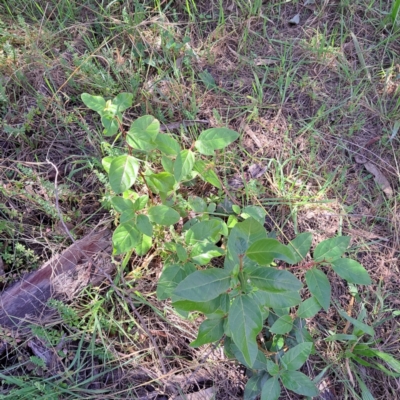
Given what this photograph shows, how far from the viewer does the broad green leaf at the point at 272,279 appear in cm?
118

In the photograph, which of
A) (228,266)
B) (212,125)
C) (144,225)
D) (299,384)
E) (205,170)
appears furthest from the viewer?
(212,125)

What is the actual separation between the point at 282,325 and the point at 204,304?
435 millimetres

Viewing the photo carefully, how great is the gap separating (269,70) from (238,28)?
37cm

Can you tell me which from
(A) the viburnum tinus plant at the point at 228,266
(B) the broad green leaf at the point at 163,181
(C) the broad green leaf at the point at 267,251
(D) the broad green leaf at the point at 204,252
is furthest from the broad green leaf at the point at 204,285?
(B) the broad green leaf at the point at 163,181

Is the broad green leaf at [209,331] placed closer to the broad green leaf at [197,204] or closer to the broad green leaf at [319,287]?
the broad green leaf at [319,287]

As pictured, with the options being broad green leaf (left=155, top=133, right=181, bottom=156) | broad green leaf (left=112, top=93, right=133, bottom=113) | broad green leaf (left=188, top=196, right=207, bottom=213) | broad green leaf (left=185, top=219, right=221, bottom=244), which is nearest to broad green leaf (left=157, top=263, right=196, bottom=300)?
broad green leaf (left=185, top=219, right=221, bottom=244)

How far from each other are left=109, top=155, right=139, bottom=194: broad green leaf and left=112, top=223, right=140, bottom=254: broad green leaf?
0.17 metres

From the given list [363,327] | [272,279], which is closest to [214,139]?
[272,279]

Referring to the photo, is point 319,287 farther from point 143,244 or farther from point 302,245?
point 143,244

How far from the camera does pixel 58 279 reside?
5.82ft

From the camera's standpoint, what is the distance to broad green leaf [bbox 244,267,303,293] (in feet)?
3.86

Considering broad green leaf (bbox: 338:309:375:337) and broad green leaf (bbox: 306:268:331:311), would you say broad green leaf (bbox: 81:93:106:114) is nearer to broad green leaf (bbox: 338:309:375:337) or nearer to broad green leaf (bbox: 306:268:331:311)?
broad green leaf (bbox: 306:268:331:311)

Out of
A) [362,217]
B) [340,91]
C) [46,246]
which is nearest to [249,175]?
[362,217]

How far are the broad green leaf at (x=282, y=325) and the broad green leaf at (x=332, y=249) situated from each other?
0.27 m
